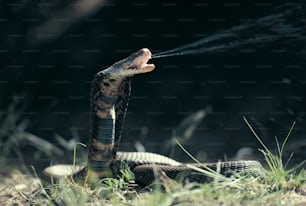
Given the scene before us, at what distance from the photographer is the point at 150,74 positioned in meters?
7.85

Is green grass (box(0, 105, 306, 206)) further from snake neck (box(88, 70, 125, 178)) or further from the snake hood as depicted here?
the snake hood

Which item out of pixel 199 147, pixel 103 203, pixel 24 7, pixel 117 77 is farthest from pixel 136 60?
pixel 24 7

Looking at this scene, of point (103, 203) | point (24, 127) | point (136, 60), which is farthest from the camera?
point (24, 127)

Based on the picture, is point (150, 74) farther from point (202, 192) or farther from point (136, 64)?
point (202, 192)

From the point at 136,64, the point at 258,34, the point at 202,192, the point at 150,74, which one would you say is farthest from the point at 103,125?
the point at 258,34

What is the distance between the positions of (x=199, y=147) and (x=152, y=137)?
0.53 meters

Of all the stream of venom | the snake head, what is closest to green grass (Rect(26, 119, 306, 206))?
the snake head

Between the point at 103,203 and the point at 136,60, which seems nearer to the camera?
the point at 103,203

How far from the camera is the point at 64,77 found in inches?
310

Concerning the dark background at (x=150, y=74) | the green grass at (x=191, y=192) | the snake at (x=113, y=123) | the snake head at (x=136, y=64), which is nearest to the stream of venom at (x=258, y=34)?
the dark background at (x=150, y=74)

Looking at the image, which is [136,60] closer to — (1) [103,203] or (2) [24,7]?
(1) [103,203]

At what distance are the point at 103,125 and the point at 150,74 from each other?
242 centimetres

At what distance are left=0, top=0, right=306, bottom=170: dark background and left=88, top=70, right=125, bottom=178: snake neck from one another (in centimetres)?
209

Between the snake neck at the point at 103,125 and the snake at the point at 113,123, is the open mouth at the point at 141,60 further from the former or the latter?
the snake neck at the point at 103,125
